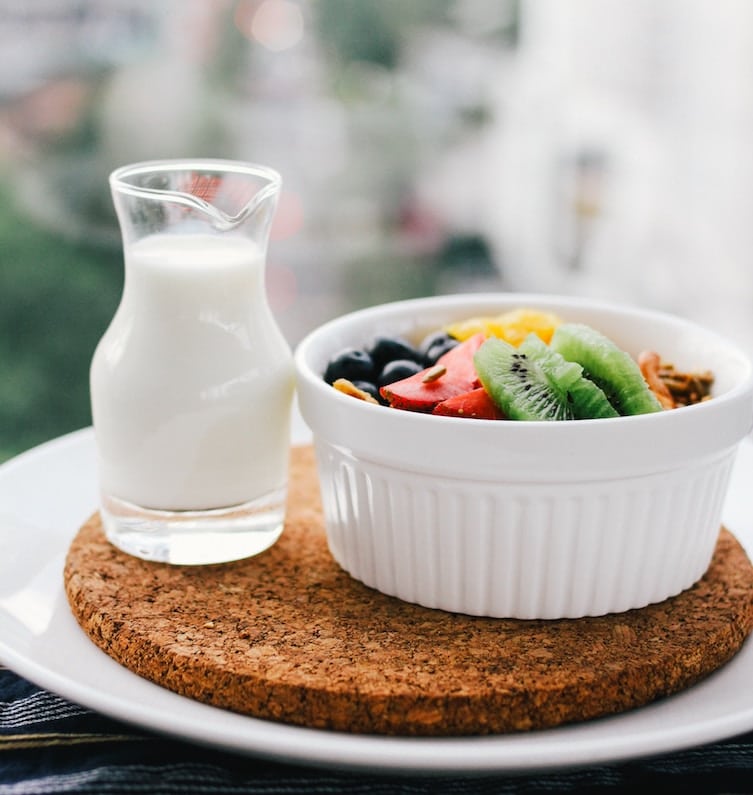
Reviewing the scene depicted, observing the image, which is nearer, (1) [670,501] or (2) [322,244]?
(1) [670,501]

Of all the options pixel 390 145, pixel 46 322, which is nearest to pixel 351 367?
pixel 46 322

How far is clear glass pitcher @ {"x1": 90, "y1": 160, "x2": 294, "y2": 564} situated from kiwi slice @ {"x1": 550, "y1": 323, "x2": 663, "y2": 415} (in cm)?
37

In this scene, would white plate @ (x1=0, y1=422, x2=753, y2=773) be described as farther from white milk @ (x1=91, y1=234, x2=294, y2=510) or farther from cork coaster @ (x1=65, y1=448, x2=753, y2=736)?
white milk @ (x1=91, y1=234, x2=294, y2=510)

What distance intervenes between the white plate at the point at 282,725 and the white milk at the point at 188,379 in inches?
6.6

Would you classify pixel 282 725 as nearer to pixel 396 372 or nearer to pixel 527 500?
pixel 527 500

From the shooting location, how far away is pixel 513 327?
1.32m

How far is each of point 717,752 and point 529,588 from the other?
0.81 ft

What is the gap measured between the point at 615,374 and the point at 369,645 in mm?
393

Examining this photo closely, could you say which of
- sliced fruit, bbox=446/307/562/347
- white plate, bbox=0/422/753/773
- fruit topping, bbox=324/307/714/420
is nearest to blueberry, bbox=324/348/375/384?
fruit topping, bbox=324/307/714/420

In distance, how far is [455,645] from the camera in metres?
1.05

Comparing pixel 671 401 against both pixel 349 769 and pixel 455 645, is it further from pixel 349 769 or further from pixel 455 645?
pixel 349 769

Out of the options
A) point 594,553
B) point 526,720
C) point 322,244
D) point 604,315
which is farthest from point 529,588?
point 322,244

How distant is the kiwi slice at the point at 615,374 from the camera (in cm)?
110

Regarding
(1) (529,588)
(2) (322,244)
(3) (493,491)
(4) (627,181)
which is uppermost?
(3) (493,491)
